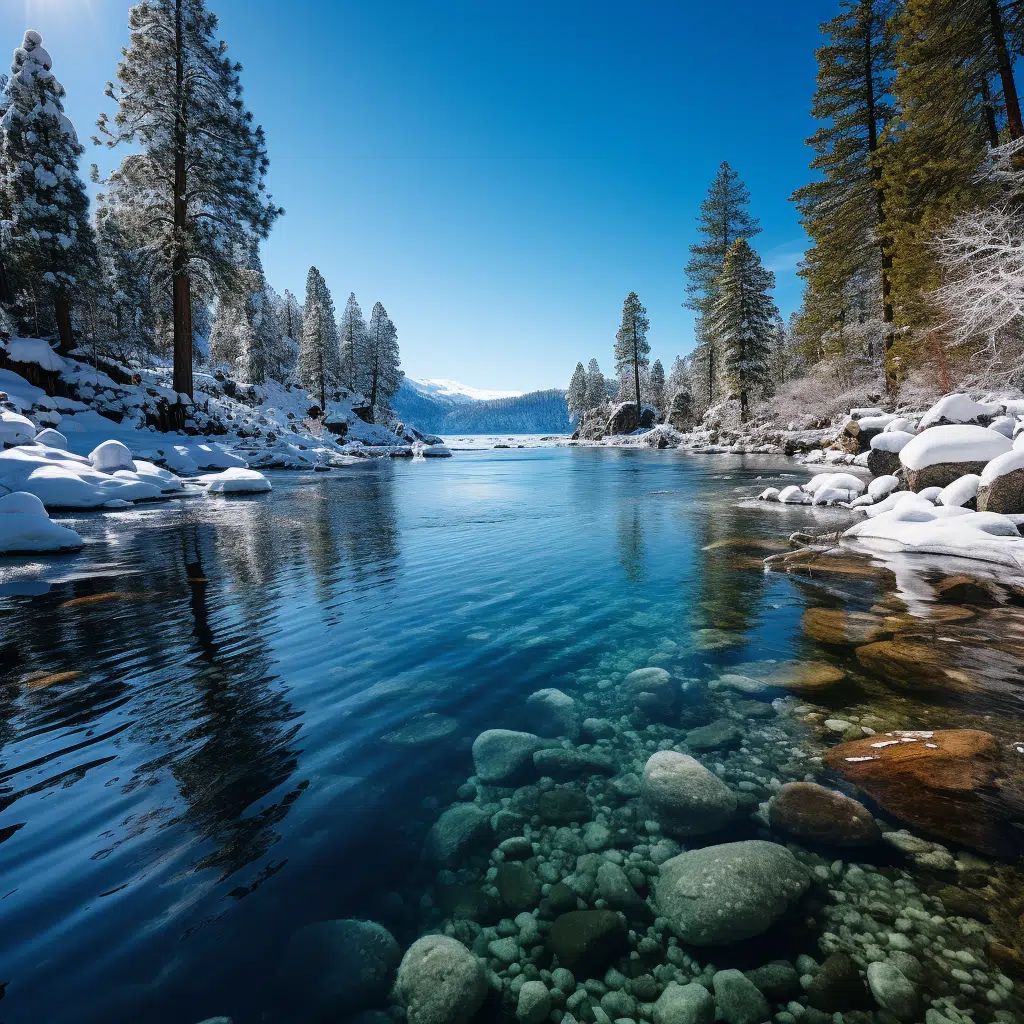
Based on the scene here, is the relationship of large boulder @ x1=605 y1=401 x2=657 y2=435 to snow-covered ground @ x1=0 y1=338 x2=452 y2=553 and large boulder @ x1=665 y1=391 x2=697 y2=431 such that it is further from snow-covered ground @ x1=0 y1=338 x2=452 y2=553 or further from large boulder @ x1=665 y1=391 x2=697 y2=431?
snow-covered ground @ x1=0 y1=338 x2=452 y2=553

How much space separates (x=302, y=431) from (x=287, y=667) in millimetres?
44374

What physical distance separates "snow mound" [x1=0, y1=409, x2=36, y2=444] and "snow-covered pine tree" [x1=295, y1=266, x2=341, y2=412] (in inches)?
1620

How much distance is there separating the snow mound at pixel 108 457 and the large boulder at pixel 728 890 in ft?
66.5

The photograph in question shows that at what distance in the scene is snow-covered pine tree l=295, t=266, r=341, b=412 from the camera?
5662 cm

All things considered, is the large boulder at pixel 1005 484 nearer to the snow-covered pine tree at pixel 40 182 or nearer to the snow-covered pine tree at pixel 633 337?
the snow-covered pine tree at pixel 40 182

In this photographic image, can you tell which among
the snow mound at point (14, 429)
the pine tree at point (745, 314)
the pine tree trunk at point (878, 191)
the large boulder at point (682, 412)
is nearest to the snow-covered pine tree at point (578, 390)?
the large boulder at point (682, 412)

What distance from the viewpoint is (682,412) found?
181ft

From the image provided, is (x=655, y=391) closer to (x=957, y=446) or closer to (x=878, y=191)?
(x=878, y=191)

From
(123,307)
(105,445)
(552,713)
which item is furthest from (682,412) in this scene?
(123,307)

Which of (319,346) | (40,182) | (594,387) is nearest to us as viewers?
Result: (40,182)

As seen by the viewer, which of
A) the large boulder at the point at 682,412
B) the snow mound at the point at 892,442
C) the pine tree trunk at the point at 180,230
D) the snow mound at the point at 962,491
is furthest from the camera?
the large boulder at the point at 682,412

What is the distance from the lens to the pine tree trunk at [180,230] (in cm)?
2092

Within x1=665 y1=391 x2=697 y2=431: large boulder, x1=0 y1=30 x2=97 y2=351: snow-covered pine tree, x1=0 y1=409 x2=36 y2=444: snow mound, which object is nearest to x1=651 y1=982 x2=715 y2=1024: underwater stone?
x1=0 y1=409 x2=36 y2=444: snow mound

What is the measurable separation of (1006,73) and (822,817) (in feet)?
70.1
